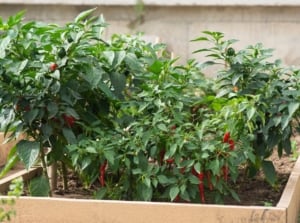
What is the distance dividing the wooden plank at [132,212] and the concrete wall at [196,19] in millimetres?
5456

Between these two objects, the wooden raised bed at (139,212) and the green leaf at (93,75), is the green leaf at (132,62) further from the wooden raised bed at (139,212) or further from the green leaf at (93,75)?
the wooden raised bed at (139,212)

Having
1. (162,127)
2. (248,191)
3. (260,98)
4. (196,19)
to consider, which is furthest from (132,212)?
(196,19)

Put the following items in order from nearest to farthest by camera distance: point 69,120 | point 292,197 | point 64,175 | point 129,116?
point 292,197
point 69,120
point 129,116
point 64,175

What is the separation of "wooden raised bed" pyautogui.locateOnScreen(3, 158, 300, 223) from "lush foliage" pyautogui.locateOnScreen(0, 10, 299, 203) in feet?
0.62

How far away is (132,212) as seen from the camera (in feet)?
19.2

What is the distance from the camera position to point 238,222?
573cm

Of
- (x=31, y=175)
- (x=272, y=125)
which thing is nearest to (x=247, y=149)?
(x=272, y=125)

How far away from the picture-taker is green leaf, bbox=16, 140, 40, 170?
611 centimetres

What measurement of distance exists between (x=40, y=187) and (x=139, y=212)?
81 centimetres

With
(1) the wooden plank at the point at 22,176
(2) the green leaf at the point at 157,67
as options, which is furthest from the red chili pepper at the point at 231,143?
(1) the wooden plank at the point at 22,176

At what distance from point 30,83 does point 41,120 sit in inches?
9.9

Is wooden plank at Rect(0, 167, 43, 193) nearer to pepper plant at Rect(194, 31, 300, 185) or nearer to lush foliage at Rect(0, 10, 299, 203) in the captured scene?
lush foliage at Rect(0, 10, 299, 203)

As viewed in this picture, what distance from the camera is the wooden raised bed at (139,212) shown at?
5.71 metres

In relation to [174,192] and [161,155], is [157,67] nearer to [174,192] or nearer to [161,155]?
[161,155]
